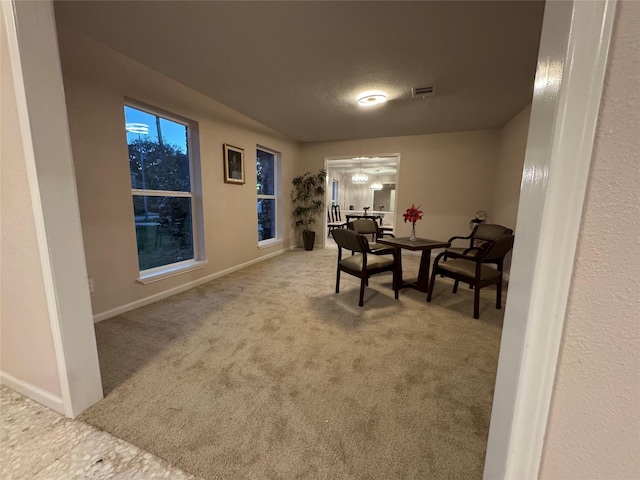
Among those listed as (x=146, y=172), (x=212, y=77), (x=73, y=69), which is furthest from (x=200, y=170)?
(x=73, y=69)

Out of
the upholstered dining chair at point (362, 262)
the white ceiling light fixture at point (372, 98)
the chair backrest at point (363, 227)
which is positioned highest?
the white ceiling light fixture at point (372, 98)

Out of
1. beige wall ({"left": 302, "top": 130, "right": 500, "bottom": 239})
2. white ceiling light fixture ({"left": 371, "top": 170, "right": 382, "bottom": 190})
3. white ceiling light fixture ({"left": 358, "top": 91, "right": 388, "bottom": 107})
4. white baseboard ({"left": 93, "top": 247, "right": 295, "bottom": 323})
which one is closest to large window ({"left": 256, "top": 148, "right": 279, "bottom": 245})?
white baseboard ({"left": 93, "top": 247, "right": 295, "bottom": 323})

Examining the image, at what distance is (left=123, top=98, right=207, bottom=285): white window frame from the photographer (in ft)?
8.64

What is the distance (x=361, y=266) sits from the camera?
2578mm

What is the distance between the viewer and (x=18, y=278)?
123 centimetres

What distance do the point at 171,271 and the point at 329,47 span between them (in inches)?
106

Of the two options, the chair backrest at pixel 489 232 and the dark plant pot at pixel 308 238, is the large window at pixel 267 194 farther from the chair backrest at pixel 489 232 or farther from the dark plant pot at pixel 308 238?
the chair backrest at pixel 489 232

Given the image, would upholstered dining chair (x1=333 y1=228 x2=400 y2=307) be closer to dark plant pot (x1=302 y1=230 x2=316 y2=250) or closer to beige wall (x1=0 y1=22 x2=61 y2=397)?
beige wall (x1=0 y1=22 x2=61 y2=397)

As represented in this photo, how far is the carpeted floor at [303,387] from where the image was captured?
1.08m

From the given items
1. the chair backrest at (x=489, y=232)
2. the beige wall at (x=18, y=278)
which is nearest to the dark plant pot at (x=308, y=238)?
the chair backrest at (x=489, y=232)

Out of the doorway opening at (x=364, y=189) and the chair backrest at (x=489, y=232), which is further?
the doorway opening at (x=364, y=189)

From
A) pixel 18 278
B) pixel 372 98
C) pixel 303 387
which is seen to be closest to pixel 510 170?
pixel 372 98

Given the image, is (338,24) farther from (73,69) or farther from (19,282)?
(19,282)

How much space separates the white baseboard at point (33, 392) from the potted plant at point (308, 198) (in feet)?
14.1
